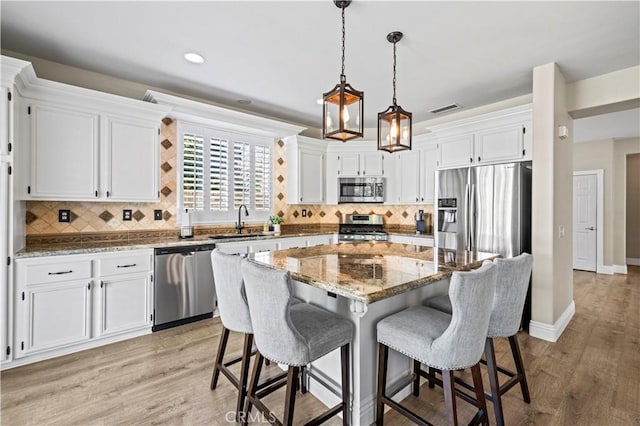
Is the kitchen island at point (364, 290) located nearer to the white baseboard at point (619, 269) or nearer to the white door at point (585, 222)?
the white door at point (585, 222)

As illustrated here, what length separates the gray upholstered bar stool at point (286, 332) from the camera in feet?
4.78

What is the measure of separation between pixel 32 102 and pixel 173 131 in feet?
4.22

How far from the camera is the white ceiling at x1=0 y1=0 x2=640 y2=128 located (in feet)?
7.07

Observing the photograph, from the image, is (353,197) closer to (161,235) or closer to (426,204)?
(426,204)

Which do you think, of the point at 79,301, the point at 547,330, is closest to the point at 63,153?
the point at 79,301

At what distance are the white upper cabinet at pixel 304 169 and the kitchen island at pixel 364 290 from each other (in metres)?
2.56

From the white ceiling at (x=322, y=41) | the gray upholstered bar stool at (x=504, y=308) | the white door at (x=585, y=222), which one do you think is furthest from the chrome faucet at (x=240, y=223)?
the white door at (x=585, y=222)

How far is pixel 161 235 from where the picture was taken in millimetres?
3662

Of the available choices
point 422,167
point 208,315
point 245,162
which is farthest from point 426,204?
point 208,315

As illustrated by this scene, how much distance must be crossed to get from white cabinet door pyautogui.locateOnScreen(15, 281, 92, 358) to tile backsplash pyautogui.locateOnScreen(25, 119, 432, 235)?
74 cm

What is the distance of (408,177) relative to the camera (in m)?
4.89

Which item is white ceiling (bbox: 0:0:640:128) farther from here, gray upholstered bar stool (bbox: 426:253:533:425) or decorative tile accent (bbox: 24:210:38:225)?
gray upholstered bar stool (bbox: 426:253:533:425)

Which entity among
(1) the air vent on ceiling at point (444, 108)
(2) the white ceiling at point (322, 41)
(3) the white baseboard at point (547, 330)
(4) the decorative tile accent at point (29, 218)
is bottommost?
(3) the white baseboard at point (547, 330)

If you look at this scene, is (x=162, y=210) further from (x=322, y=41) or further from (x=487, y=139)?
(x=487, y=139)
